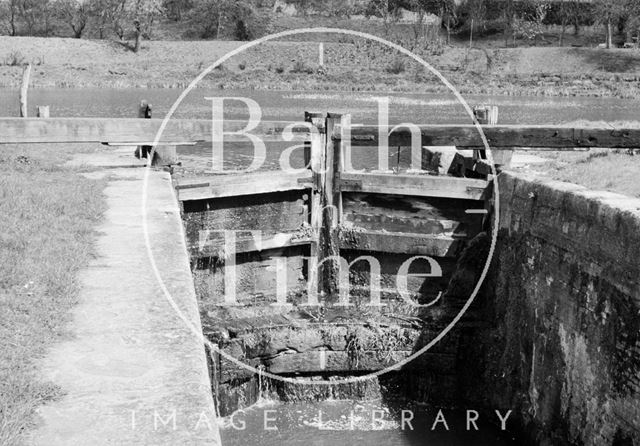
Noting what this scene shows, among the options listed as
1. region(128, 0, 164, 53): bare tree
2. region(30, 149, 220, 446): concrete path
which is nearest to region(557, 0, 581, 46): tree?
region(128, 0, 164, 53): bare tree

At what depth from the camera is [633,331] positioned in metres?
5.84

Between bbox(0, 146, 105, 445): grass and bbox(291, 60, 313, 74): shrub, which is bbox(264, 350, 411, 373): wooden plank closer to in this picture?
bbox(0, 146, 105, 445): grass

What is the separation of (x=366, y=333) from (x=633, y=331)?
3.64m

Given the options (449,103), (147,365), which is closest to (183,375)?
(147,365)

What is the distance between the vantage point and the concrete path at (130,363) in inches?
120

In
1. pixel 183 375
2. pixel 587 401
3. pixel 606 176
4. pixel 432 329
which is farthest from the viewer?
pixel 432 329

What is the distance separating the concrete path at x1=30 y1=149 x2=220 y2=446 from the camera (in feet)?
10.0

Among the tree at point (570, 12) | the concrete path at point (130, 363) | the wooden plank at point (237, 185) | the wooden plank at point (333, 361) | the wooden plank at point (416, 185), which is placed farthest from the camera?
the tree at point (570, 12)

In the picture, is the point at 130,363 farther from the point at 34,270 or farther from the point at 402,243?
the point at 402,243

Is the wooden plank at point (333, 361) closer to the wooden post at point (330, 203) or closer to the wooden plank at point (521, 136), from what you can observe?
the wooden post at point (330, 203)

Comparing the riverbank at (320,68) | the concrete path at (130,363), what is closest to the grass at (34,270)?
the concrete path at (130,363)

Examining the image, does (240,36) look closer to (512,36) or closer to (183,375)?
(512,36)

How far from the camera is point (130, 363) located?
3697mm

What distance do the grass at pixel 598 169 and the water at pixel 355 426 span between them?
101 inches
